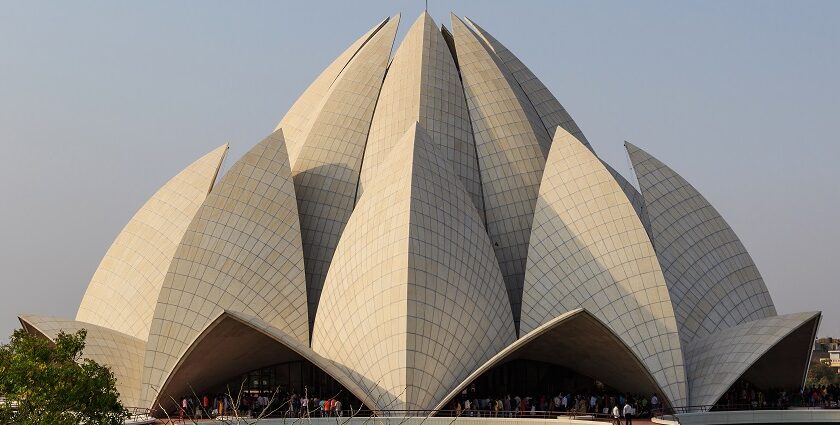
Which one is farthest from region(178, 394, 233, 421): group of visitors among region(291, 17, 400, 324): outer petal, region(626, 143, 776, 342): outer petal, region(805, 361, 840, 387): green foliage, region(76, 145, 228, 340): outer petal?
region(805, 361, 840, 387): green foliage

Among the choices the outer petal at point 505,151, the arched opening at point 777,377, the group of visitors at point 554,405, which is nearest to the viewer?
the group of visitors at point 554,405

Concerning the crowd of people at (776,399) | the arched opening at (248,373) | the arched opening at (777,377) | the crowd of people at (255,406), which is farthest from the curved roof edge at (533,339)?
the arched opening at (777,377)

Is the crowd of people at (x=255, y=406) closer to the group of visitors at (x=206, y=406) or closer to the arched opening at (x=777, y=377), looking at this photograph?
the group of visitors at (x=206, y=406)

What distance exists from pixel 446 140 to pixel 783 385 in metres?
16.8

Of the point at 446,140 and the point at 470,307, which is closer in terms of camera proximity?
the point at 470,307

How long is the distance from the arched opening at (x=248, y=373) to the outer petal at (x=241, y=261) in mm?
1424

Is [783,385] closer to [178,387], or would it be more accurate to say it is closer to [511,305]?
[511,305]

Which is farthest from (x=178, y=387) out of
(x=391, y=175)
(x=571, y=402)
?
(x=571, y=402)

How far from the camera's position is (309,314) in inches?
1737

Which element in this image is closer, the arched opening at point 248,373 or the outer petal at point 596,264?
the arched opening at point 248,373

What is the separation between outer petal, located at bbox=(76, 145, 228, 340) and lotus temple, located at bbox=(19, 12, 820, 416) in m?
0.10

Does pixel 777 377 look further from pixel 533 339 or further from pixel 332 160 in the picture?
pixel 332 160

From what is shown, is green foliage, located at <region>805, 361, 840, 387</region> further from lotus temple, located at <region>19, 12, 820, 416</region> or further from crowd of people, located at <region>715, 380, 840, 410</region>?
crowd of people, located at <region>715, 380, 840, 410</region>

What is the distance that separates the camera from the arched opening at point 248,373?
38750mm
